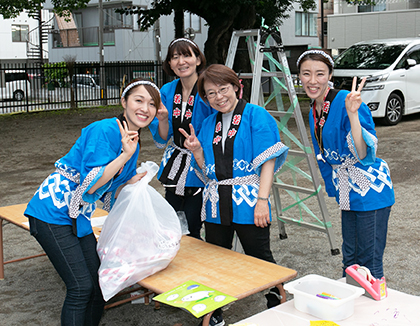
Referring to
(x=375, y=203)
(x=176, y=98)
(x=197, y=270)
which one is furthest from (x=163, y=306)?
(x=375, y=203)

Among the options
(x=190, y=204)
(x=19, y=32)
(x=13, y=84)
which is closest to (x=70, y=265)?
(x=190, y=204)

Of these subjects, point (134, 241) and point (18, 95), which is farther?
point (18, 95)

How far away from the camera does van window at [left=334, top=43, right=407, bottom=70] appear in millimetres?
11633

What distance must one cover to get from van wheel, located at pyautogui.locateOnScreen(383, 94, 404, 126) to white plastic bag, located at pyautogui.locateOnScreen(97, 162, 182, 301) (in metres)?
9.59

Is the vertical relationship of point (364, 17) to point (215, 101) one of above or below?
above

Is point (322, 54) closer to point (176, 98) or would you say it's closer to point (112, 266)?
point (176, 98)

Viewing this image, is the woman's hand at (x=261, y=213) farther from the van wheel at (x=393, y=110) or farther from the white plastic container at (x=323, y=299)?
the van wheel at (x=393, y=110)

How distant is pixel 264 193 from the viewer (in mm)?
2881

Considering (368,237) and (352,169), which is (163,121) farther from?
(368,237)

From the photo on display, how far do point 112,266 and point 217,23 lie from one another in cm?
910

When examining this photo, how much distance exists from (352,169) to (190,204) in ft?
3.96

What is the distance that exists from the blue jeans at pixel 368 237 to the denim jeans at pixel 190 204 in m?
1.07

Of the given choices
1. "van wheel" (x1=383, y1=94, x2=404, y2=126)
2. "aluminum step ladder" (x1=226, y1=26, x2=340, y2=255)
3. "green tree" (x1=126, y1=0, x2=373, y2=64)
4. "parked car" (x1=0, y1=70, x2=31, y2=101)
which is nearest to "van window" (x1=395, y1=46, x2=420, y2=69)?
"van wheel" (x1=383, y1=94, x2=404, y2=126)

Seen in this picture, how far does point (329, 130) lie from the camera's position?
277 centimetres
